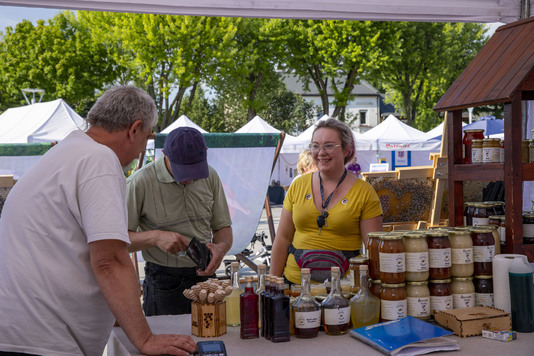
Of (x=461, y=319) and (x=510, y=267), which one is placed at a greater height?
(x=510, y=267)

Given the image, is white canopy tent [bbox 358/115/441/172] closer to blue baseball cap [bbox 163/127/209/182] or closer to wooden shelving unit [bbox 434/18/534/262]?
wooden shelving unit [bbox 434/18/534/262]

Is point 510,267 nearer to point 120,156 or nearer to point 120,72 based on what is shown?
point 120,156

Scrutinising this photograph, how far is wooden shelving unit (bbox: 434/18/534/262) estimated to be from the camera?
2.39m

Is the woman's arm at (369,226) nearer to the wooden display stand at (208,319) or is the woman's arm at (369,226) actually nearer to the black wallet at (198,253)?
the black wallet at (198,253)

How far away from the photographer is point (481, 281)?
2.25 meters

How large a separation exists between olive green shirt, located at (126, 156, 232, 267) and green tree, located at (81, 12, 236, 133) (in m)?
19.4

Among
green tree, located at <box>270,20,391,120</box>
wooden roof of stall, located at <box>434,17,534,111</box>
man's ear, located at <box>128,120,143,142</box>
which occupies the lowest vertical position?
man's ear, located at <box>128,120,143,142</box>

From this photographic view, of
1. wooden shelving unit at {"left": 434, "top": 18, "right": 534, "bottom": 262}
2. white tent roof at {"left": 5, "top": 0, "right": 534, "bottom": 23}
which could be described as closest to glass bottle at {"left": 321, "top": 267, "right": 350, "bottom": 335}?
wooden shelving unit at {"left": 434, "top": 18, "right": 534, "bottom": 262}

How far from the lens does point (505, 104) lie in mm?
2438

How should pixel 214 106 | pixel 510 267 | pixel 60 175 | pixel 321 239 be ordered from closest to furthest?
1. pixel 60 175
2. pixel 510 267
3. pixel 321 239
4. pixel 214 106

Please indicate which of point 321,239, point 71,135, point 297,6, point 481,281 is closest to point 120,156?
point 71,135

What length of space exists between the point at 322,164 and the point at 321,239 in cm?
45

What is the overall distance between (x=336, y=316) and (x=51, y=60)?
26.6 metres

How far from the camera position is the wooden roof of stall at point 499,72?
2430mm
